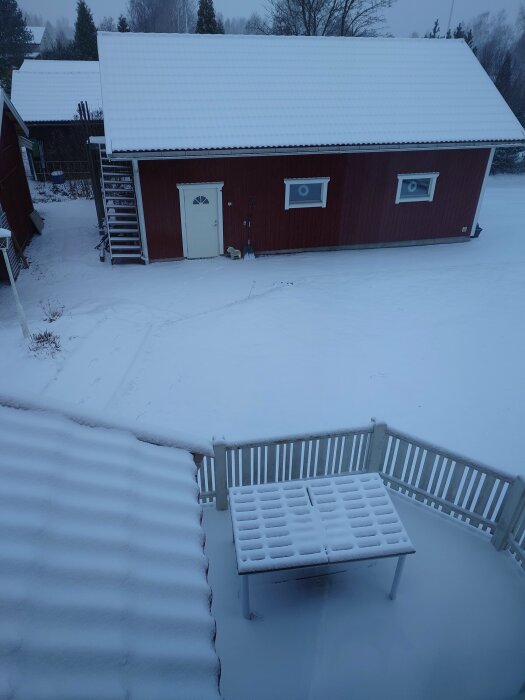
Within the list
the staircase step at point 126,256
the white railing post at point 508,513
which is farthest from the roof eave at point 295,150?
the white railing post at point 508,513

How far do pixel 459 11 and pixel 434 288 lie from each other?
183448 millimetres

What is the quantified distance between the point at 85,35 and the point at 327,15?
22.8 meters

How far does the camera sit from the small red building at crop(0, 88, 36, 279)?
13914 millimetres

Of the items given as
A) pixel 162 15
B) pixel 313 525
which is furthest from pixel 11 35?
pixel 313 525

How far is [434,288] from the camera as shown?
42.2 ft

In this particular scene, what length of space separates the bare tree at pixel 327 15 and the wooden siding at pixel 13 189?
23435 mm

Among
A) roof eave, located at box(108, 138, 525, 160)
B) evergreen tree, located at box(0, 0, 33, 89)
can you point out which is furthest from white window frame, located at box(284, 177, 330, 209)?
evergreen tree, located at box(0, 0, 33, 89)

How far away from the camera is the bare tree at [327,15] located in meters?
31.1

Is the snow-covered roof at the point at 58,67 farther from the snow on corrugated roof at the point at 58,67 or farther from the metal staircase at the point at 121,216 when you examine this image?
the metal staircase at the point at 121,216

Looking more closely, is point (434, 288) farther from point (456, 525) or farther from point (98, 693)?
point (98, 693)

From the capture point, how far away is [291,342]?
10164mm

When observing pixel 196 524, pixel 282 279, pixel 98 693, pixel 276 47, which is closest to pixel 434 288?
pixel 282 279

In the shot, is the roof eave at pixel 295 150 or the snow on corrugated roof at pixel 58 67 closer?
the roof eave at pixel 295 150

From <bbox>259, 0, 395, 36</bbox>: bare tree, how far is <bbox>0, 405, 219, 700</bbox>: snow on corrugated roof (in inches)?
1392
